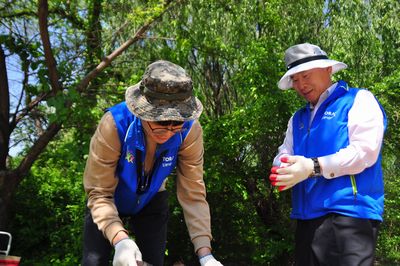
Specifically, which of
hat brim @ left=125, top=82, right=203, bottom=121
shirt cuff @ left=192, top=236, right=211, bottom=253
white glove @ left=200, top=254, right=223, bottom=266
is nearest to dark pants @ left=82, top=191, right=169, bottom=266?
shirt cuff @ left=192, top=236, right=211, bottom=253

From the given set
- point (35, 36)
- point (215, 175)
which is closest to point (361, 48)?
point (215, 175)

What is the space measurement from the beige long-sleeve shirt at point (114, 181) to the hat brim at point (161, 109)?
184 millimetres

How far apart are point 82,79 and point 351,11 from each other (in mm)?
4780

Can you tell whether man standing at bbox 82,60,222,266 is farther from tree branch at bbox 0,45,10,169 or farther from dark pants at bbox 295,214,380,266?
tree branch at bbox 0,45,10,169

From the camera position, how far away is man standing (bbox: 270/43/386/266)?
2600 millimetres

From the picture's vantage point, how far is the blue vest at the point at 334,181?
103 inches

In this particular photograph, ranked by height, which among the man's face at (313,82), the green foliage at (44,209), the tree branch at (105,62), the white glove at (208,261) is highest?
the tree branch at (105,62)

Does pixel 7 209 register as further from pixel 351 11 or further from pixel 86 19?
pixel 351 11

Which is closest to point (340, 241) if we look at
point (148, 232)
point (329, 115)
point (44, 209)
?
point (329, 115)

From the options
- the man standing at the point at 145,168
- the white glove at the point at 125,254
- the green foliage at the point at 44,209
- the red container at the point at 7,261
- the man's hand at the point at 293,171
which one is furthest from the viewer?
the green foliage at the point at 44,209

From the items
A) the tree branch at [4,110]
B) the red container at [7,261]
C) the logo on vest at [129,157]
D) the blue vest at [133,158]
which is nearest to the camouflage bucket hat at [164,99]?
the blue vest at [133,158]

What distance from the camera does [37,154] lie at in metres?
6.34

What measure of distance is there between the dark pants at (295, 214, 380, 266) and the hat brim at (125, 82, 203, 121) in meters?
0.99

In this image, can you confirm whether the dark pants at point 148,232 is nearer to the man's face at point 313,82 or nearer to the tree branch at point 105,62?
the man's face at point 313,82
